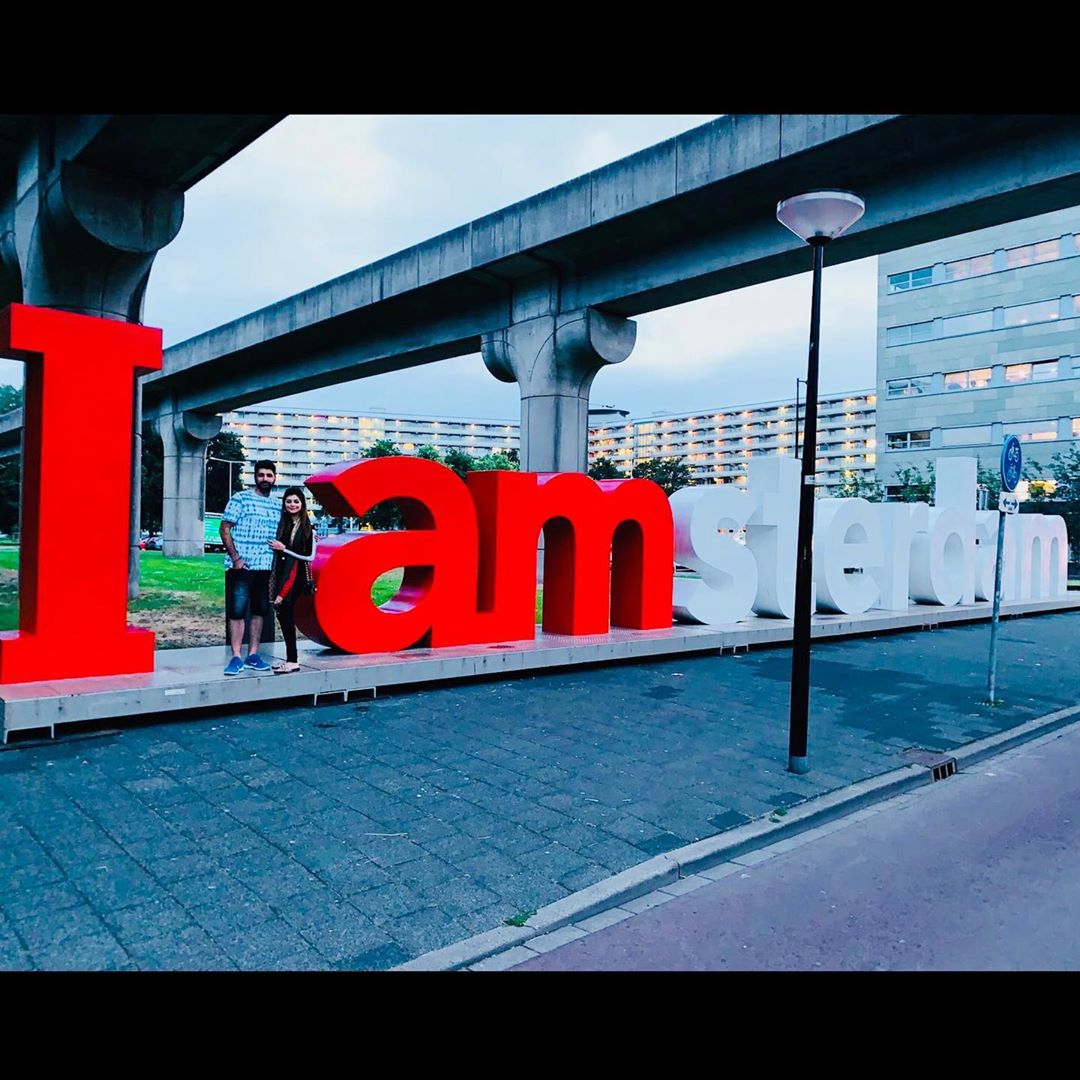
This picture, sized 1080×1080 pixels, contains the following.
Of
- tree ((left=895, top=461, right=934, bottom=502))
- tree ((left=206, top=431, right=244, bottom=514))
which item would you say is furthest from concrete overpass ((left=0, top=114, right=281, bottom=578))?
tree ((left=206, top=431, right=244, bottom=514))

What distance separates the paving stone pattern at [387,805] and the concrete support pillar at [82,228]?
927cm

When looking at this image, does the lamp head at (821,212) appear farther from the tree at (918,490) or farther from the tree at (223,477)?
the tree at (223,477)

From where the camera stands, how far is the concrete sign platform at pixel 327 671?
22.7 feet

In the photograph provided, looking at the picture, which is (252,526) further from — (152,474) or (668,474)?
(668,474)

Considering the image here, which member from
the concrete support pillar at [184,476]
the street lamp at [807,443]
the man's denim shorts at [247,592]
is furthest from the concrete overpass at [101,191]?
the concrete support pillar at [184,476]

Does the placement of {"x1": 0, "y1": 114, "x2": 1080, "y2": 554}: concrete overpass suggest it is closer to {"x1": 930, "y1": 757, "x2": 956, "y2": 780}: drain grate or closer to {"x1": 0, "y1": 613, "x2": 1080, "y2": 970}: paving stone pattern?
{"x1": 0, "y1": 613, "x2": 1080, "y2": 970}: paving stone pattern

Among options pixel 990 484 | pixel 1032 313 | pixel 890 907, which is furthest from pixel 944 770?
pixel 1032 313

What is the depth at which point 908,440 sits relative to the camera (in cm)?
6144

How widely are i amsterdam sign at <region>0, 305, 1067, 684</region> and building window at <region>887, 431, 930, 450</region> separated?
4605 centimetres

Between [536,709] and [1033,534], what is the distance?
55.7ft

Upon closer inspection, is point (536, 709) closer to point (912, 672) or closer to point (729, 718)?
point (729, 718)

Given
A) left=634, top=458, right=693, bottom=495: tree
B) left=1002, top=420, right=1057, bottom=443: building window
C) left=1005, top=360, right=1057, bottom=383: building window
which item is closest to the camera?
left=1002, top=420, right=1057, bottom=443: building window

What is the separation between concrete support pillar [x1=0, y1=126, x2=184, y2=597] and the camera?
12875 mm

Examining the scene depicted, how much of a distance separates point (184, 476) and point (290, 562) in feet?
111
